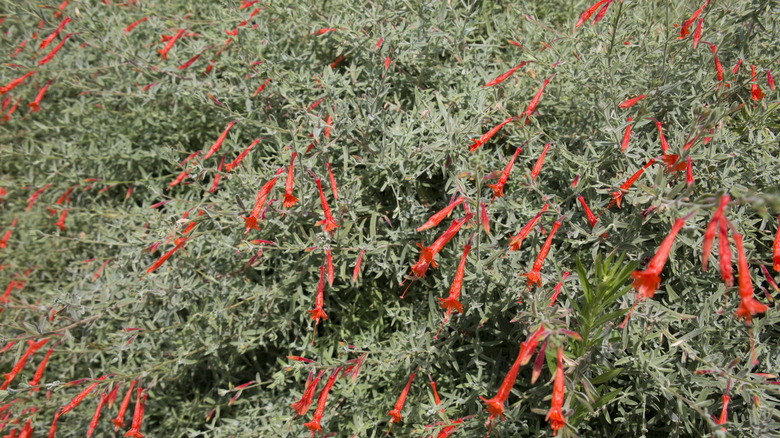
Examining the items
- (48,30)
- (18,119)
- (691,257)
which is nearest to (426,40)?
(691,257)

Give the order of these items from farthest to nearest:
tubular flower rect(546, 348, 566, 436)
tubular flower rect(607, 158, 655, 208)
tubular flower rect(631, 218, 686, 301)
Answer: tubular flower rect(607, 158, 655, 208) → tubular flower rect(546, 348, 566, 436) → tubular flower rect(631, 218, 686, 301)

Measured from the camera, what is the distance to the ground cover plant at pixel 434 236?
2174 millimetres

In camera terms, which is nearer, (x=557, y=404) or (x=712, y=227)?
(x=712, y=227)

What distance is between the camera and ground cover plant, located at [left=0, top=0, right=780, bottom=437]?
217 cm

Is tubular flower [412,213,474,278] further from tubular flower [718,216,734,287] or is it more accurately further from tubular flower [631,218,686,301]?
tubular flower [718,216,734,287]

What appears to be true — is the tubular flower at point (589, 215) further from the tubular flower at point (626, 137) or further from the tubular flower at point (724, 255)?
the tubular flower at point (724, 255)

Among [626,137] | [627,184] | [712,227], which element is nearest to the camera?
[712,227]

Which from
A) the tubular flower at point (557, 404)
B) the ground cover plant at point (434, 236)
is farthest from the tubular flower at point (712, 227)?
the tubular flower at point (557, 404)

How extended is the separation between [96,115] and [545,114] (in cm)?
372

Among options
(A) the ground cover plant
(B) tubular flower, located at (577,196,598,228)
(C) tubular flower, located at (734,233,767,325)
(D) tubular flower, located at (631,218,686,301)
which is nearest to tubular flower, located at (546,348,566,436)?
(A) the ground cover plant

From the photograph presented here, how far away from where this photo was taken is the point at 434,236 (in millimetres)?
2666

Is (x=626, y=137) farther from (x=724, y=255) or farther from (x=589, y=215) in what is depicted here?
(x=724, y=255)

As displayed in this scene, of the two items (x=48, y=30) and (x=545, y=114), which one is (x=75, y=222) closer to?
(x=48, y=30)

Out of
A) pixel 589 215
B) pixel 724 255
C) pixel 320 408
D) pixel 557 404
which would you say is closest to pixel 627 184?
pixel 589 215
